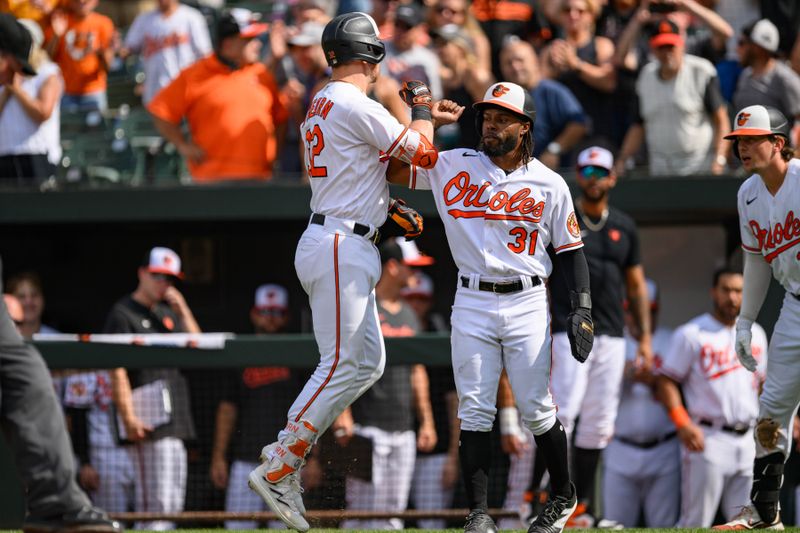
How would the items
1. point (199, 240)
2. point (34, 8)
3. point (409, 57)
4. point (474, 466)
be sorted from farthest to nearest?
1. point (34, 8)
2. point (199, 240)
3. point (409, 57)
4. point (474, 466)

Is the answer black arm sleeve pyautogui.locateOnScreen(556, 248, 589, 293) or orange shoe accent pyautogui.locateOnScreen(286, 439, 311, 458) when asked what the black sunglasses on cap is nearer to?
black arm sleeve pyautogui.locateOnScreen(556, 248, 589, 293)

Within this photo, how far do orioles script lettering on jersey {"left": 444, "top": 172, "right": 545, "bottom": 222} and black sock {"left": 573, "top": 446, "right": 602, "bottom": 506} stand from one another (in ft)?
7.76

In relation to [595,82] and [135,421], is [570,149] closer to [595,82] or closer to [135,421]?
[595,82]

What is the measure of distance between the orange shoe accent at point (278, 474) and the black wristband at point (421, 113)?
1.61 meters

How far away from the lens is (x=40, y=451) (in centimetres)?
431

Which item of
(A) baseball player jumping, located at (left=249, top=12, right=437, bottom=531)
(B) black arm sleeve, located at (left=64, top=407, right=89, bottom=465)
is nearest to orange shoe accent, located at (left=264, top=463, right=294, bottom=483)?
(A) baseball player jumping, located at (left=249, top=12, right=437, bottom=531)

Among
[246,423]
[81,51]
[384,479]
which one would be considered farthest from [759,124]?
[81,51]

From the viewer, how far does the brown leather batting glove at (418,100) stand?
5.49m

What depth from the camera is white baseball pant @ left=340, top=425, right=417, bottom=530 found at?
7832mm

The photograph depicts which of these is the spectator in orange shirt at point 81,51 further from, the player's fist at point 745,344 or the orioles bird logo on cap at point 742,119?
the player's fist at point 745,344

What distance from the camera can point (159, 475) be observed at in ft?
25.7

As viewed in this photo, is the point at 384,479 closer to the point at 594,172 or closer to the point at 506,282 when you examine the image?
the point at 594,172

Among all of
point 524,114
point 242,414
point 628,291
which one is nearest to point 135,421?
point 242,414

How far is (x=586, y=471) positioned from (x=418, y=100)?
2843 mm
